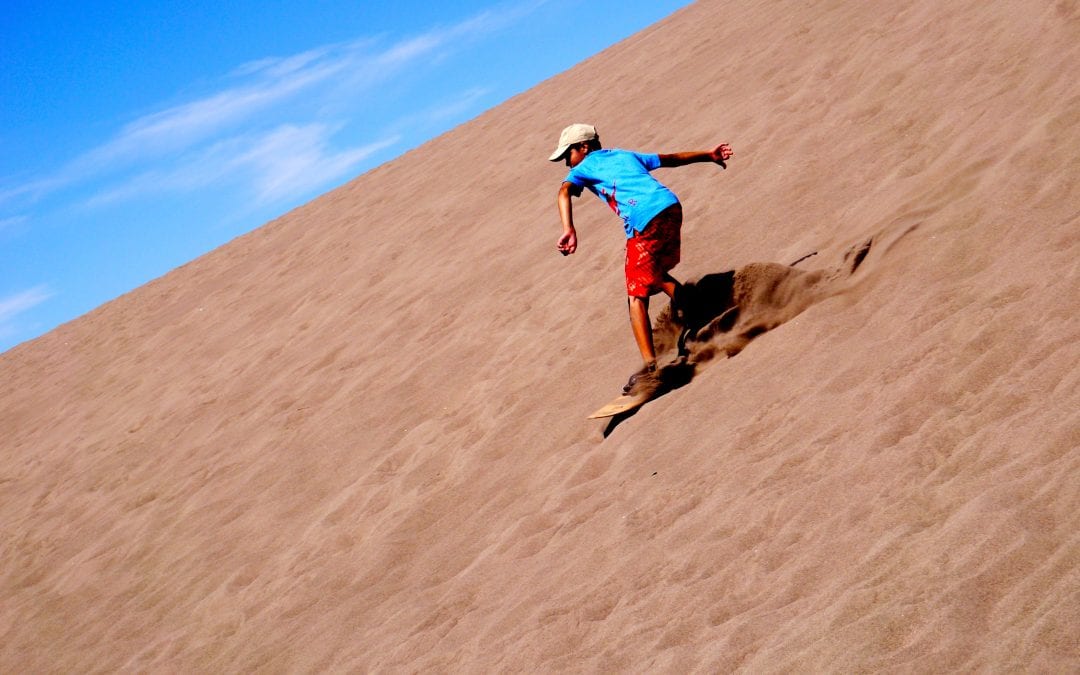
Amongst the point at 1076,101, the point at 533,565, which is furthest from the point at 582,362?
the point at 1076,101

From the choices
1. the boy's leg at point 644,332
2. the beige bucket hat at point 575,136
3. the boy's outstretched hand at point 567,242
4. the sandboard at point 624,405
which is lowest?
the sandboard at point 624,405

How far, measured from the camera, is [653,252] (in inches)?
189

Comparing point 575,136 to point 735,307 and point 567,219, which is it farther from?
point 735,307

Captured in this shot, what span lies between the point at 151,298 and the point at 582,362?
11.0m

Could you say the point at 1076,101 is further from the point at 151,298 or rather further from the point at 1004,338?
the point at 151,298

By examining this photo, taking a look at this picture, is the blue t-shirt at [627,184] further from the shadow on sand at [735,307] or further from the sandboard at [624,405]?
the sandboard at [624,405]

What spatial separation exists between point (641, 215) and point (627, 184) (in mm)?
183

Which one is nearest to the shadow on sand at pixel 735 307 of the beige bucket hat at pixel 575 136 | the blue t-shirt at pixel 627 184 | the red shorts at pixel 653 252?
the red shorts at pixel 653 252

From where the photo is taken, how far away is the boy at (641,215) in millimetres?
4770

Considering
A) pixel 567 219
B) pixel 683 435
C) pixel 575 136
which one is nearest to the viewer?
pixel 683 435

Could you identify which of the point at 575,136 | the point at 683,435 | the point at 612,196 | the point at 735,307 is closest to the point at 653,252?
the point at 612,196

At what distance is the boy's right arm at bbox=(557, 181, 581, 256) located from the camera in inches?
183

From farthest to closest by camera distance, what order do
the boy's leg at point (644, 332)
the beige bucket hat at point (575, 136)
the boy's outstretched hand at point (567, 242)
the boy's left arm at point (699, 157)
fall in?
the beige bucket hat at point (575, 136) < the boy's left arm at point (699, 157) < the boy's leg at point (644, 332) < the boy's outstretched hand at point (567, 242)

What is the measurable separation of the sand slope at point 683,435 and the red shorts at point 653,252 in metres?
0.39
